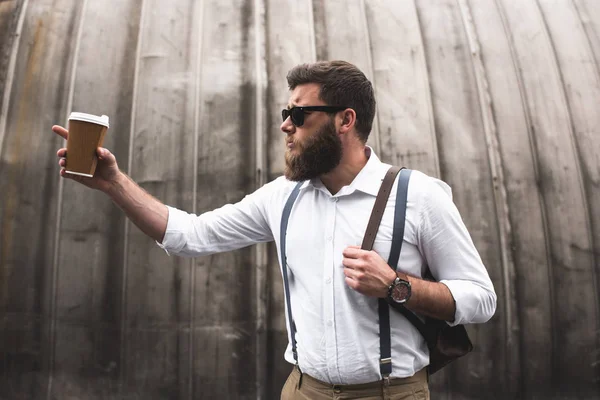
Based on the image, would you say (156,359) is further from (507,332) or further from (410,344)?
(507,332)

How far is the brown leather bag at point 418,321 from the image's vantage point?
2.12 meters

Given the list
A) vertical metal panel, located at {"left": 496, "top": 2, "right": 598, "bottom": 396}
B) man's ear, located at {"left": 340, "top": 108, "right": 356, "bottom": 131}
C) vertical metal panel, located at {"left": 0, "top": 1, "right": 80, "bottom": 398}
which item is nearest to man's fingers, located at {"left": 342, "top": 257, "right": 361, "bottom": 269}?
man's ear, located at {"left": 340, "top": 108, "right": 356, "bottom": 131}

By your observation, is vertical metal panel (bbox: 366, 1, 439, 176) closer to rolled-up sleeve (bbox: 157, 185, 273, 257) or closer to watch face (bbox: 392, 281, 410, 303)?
rolled-up sleeve (bbox: 157, 185, 273, 257)

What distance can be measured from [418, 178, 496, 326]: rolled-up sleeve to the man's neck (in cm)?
35

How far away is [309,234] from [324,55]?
2.38 meters

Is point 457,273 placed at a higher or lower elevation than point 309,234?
lower

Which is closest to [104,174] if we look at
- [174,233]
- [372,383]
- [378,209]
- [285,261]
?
[174,233]

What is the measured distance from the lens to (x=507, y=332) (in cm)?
375

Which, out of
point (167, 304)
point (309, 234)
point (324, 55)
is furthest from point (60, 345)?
point (324, 55)

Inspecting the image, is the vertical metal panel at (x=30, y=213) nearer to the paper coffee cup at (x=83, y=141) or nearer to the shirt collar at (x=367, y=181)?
the paper coffee cup at (x=83, y=141)

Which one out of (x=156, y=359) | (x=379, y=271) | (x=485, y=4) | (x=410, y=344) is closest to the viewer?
(x=379, y=271)

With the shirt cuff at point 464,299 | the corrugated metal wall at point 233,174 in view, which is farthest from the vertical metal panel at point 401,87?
the shirt cuff at point 464,299

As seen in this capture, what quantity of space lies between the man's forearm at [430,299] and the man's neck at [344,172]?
53 centimetres

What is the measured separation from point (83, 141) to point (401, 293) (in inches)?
55.7
